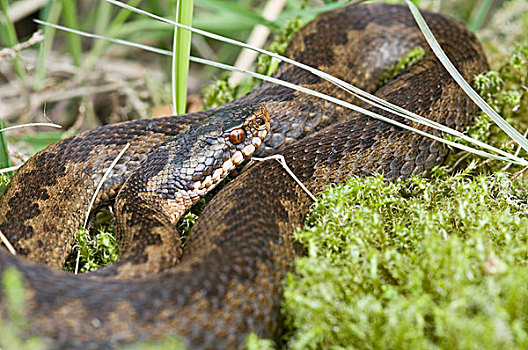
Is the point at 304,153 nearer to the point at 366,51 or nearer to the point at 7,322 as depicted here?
the point at 366,51

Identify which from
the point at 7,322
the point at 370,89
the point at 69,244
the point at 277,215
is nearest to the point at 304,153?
the point at 277,215

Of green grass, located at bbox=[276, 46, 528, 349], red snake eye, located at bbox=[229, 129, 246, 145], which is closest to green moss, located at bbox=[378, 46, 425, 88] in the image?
green grass, located at bbox=[276, 46, 528, 349]

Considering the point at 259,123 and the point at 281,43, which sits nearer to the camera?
the point at 259,123

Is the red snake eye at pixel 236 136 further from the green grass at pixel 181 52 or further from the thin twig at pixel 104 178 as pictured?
the thin twig at pixel 104 178

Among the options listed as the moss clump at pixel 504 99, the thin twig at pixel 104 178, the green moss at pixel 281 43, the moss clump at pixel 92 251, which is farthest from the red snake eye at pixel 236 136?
the moss clump at pixel 504 99

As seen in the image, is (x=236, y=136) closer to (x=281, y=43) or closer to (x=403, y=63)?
(x=403, y=63)

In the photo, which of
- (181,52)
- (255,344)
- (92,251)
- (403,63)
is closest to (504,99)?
(403,63)

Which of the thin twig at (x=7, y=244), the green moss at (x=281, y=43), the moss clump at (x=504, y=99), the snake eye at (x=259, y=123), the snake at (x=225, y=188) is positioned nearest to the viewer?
the snake at (x=225, y=188)
